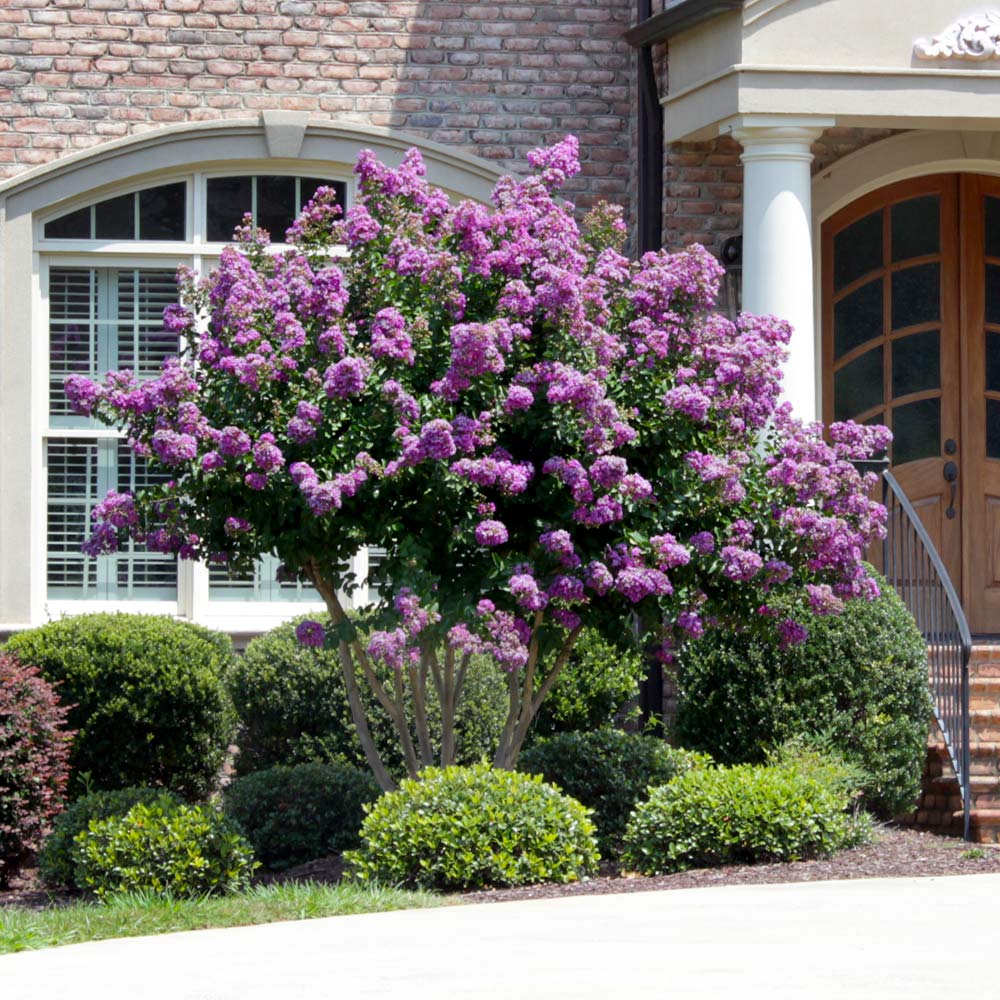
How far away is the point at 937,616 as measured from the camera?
8609mm

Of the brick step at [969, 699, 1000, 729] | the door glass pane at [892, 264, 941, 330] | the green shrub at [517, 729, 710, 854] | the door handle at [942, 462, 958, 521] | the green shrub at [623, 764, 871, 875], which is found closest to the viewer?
the green shrub at [623, 764, 871, 875]

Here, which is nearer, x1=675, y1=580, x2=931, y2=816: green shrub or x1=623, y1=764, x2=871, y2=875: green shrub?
x1=623, y1=764, x2=871, y2=875: green shrub

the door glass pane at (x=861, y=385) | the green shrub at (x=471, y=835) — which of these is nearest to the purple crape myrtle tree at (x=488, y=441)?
the green shrub at (x=471, y=835)

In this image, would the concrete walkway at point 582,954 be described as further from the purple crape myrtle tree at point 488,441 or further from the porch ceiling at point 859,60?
the porch ceiling at point 859,60

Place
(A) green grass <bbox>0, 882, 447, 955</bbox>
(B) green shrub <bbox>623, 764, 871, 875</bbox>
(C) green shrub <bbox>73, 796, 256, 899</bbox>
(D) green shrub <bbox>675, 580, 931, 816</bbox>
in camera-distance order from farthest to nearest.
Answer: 1. (D) green shrub <bbox>675, 580, 931, 816</bbox>
2. (B) green shrub <bbox>623, 764, 871, 875</bbox>
3. (C) green shrub <bbox>73, 796, 256, 899</bbox>
4. (A) green grass <bbox>0, 882, 447, 955</bbox>

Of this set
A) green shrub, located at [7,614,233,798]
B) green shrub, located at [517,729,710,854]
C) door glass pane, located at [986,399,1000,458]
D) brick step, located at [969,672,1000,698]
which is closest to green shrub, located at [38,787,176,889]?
green shrub, located at [7,614,233,798]

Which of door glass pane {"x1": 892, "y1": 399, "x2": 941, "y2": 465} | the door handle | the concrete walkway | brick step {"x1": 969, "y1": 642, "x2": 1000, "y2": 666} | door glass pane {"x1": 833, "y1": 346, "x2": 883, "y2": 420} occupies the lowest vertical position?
the concrete walkway

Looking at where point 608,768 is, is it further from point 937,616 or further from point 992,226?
point 992,226

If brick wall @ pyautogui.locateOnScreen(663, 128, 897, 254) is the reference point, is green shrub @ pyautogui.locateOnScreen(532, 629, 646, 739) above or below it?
below

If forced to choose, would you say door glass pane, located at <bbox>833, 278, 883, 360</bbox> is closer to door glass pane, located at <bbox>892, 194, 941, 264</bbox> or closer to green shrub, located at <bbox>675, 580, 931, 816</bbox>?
door glass pane, located at <bbox>892, 194, 941, 264</bbox>

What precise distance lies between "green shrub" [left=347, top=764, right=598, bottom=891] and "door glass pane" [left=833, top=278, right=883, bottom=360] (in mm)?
4563

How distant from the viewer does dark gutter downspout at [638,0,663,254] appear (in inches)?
384

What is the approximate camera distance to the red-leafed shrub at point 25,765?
7309 mm

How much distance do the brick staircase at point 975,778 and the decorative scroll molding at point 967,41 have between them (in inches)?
130
